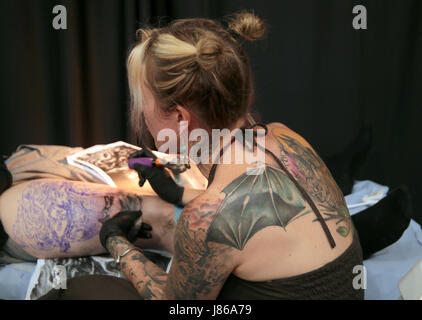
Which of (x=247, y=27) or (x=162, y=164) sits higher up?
(x=247, y=27)

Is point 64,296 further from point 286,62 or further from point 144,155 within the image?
point 286,62

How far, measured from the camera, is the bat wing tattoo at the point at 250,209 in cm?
72

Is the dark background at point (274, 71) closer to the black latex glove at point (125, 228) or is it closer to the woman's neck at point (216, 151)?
the black latex glove at point (125, 228)

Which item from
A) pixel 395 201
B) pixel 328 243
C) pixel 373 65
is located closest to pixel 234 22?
pixel 328 243

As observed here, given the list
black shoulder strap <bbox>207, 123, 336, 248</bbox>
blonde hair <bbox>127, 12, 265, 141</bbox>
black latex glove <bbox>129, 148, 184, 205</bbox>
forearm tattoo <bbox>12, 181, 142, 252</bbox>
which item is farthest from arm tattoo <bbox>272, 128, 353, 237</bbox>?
forearm tattoo <bbox>12, 181, 142, 252</bbox>

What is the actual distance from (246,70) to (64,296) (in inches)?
27.0

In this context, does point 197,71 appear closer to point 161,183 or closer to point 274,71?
point 161,183

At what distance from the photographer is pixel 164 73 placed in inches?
30.4

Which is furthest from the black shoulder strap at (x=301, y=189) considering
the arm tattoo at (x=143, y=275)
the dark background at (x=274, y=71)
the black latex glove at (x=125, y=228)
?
the dark background at (x=274, y=71)

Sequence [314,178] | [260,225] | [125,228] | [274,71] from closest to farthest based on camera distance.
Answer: [260,225]
[314,178]
[125,228]
[274,71]

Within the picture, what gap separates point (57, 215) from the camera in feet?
3.84

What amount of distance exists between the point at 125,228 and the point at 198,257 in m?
0.47

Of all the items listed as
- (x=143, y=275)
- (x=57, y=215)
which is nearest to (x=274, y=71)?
(x=57, y=215)

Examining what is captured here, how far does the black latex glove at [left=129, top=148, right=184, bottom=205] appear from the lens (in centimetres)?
129
